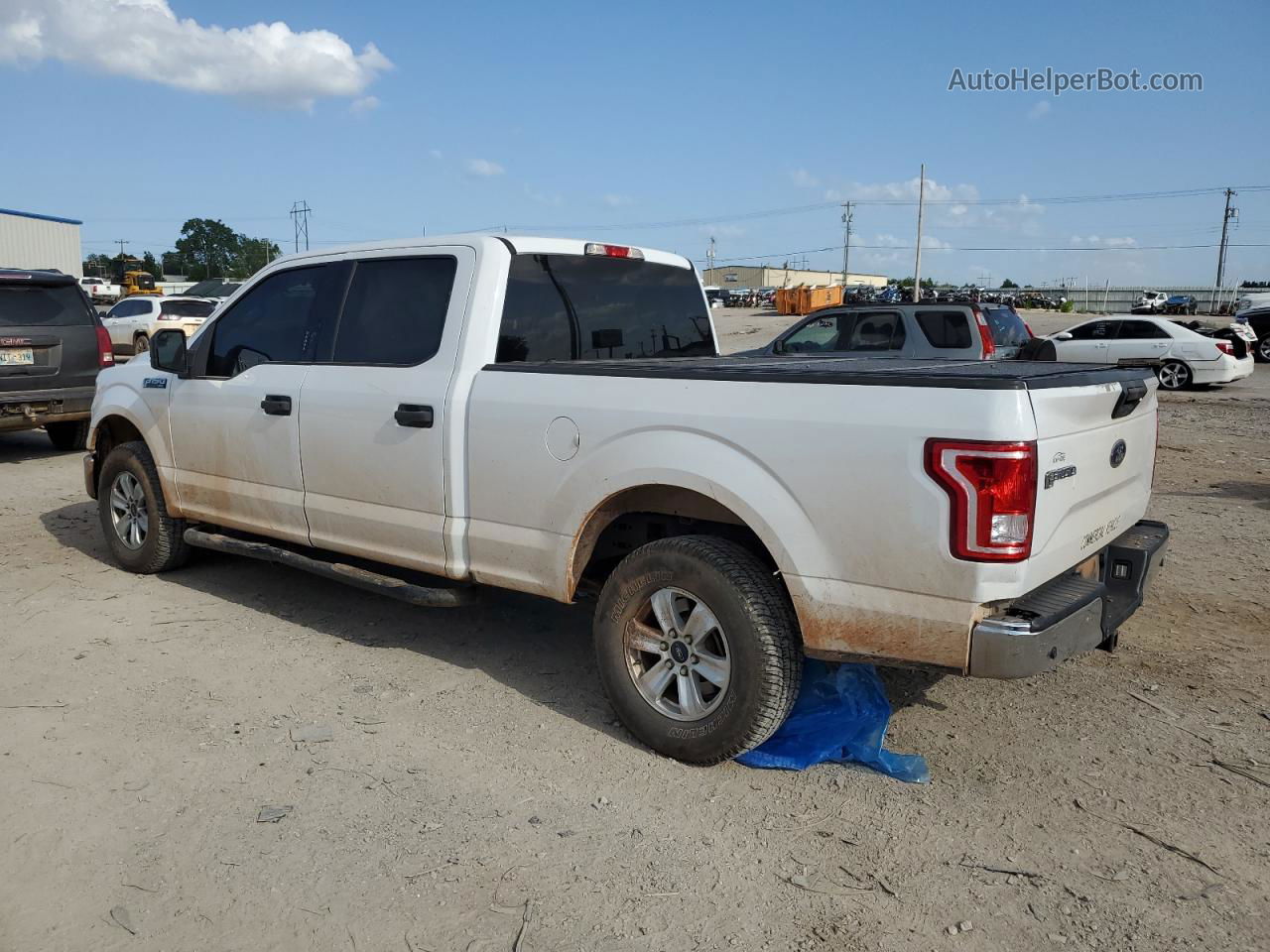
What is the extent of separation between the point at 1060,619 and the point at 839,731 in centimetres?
99

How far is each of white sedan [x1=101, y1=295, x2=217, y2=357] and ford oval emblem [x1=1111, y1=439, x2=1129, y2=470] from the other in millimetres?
23198

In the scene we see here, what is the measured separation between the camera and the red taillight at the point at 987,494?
296cm

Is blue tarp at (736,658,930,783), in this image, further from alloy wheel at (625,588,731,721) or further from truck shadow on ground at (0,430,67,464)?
truck shadow on ground at (0,430,67,464)

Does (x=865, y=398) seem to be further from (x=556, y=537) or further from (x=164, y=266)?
(x=164, y=266)

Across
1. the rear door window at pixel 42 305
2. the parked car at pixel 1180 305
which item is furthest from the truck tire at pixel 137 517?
the parked car at pixel 1180 305

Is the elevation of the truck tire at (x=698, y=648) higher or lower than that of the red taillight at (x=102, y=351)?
lower

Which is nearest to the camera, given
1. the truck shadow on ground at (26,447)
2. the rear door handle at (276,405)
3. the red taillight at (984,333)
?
the rear door handle at (276,405)

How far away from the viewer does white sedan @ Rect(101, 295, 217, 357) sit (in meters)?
23.7

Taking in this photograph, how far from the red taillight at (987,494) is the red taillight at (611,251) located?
8.06 feet

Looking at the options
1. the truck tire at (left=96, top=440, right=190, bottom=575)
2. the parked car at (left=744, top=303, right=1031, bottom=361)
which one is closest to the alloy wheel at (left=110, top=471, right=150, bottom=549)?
the truck tire at (left=96, top=440, right=190, bottom=575)

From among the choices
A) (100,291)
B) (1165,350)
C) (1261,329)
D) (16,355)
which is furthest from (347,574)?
(100,291)

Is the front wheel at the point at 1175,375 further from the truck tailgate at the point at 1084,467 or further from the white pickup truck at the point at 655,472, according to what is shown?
the truck tailgate at the point at 1084,467

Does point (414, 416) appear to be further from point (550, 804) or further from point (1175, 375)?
point (1175, 375)

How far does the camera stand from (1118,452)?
366cm
